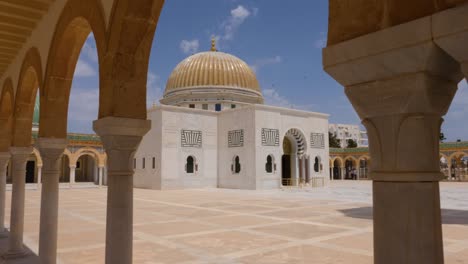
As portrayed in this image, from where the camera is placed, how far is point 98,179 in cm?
3006

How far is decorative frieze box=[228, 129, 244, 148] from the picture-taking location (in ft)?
77.4

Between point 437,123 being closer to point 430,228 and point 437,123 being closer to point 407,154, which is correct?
point 407,154

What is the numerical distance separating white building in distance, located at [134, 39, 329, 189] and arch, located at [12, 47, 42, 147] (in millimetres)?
16013

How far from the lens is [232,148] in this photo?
2438 centimetres

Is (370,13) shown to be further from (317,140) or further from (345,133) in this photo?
(345,133)

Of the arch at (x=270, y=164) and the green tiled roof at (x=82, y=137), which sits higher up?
the green tiled roof at (x=82, y=137)

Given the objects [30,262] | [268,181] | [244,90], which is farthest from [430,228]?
[244,90]

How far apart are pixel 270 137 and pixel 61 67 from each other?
745 inches

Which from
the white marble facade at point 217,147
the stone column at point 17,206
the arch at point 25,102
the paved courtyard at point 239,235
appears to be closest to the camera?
the paved courtyard at point 239,235

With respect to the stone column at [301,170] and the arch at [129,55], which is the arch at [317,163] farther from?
the arch at [129,55]

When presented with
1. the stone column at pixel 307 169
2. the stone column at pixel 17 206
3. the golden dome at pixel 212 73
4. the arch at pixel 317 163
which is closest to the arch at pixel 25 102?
the stone column at pixel 17 206

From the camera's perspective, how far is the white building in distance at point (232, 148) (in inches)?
906

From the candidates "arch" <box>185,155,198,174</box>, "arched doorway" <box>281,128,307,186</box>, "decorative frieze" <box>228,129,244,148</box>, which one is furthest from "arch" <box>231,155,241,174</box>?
"arched doorway" <box>281,128,307,186</box>

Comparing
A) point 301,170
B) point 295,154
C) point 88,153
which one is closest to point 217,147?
point 295,154
